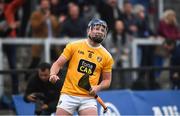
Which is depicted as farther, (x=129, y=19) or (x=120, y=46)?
(x=129, y=19)

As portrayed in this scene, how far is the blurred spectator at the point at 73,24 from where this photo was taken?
16875mm

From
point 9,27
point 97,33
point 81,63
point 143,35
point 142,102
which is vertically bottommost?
point 142,102

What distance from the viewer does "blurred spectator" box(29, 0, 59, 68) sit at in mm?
16516

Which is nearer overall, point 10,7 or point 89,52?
point 89,52

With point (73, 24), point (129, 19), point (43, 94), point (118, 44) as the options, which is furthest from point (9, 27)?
point (43, 94)

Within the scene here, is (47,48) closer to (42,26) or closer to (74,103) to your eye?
(42,26)

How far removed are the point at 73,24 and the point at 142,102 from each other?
7.89ft

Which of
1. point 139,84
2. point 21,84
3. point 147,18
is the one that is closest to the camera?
point 21,84

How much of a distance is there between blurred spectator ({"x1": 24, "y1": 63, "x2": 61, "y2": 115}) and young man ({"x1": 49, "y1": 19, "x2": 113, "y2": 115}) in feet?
7.41

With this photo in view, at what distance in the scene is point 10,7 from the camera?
1670 centimetres

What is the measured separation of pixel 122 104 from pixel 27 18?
10.2 feet

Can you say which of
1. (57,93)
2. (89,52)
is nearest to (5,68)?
(57,93)

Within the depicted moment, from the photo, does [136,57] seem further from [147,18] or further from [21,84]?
[21,84]

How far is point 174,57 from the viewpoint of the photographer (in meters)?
17.9
